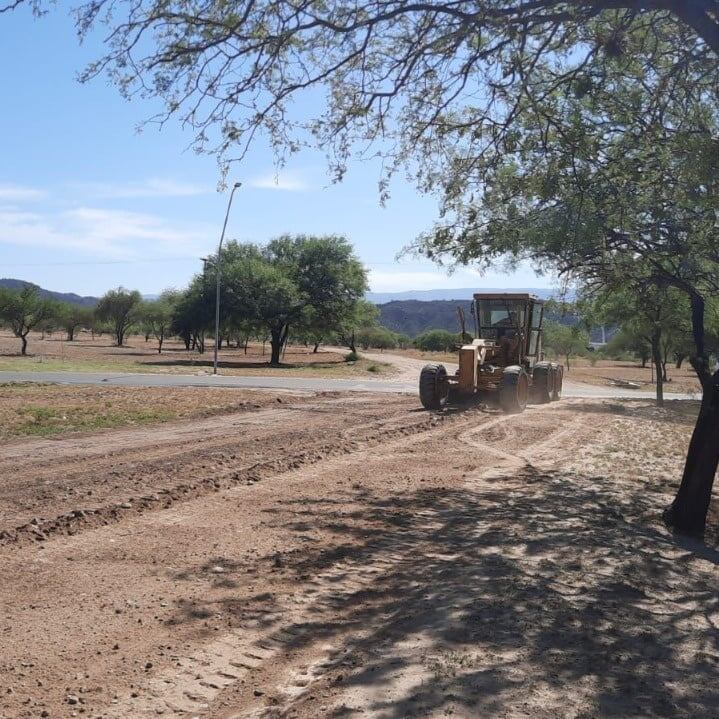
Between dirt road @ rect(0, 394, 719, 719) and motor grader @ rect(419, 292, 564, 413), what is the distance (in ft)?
26.7

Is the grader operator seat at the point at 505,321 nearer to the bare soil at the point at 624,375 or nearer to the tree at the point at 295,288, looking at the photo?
the bare soil at the point at 624,375

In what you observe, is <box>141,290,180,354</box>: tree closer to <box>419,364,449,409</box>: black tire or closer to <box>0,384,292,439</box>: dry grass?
<box>0,384,292,439</box>: dry grass

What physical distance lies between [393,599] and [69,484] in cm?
495

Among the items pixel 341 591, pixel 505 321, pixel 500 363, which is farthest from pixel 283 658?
pixel 505 321

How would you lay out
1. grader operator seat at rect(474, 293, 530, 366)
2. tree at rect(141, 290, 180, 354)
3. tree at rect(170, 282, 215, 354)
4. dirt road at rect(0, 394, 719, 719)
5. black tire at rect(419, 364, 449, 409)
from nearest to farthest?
dirt road at rect(0, 394, 719, 719) → black tire at rect(419, 364, 449, 409) → grader operator seat at rect(474, 293, 530, 366) → tree at rect(170, 282, 215, 354) → tree at rect(141, 290, 180, 354)

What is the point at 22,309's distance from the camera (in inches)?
2489

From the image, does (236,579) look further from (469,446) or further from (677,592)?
(469,446)

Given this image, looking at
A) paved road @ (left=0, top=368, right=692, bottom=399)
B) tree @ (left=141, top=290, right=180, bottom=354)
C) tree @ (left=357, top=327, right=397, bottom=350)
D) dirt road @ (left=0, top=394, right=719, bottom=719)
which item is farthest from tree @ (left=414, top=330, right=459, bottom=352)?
dirt road @ (left=0, top=394, right=719, bottom=719)

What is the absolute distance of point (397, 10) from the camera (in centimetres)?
831

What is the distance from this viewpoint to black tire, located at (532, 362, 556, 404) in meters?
22.8

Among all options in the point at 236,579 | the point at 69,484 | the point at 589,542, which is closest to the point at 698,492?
the point at 589,542

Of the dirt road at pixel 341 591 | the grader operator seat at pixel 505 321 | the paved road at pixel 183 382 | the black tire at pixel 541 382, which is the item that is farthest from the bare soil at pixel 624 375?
the dirt road at pixel 341 591

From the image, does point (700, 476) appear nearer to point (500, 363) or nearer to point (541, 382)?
point (500, 363)

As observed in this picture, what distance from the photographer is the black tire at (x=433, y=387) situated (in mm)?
20609
